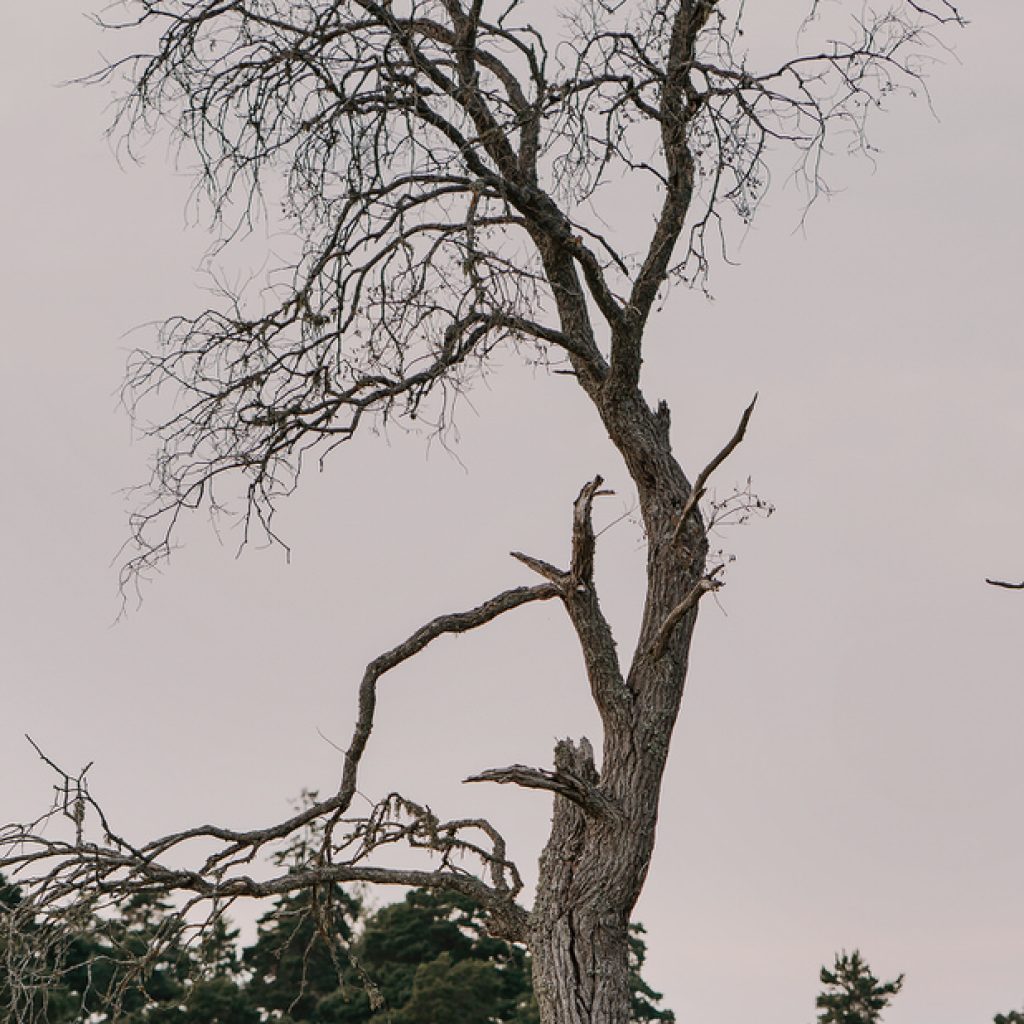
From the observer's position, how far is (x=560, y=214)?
26.5 ft

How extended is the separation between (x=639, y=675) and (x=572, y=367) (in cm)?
153

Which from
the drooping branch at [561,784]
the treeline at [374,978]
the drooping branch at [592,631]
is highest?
the treeline at [374,978]

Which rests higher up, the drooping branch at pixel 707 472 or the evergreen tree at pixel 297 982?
the evergreen tree at pixel 297 982

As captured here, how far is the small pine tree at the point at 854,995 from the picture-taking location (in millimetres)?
24125

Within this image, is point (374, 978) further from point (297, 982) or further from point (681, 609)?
point (681, 609)

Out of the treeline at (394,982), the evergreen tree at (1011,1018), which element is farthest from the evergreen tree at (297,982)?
the evergreen tree at (1011,1018)

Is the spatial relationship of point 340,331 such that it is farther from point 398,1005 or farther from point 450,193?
point 398,1005

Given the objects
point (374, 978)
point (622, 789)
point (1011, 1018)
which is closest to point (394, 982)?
point (374, 978)

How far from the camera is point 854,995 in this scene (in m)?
24.3

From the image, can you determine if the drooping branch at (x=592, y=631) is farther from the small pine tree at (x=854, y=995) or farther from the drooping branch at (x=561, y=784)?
the small pine tree at (x=854, y=995)

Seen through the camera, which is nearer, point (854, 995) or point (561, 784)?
point (561, 784)

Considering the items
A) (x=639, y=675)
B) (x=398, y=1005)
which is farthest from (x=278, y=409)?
(x=398, y=1005)

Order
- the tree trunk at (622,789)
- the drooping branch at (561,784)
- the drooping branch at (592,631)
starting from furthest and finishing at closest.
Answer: the drooping branch at (592,631) → the tree trunk at (622,789) → the drooping branch at (561,784)

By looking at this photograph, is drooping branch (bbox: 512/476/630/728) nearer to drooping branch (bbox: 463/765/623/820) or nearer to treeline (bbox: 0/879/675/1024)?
drooping branch (bbox: 463/765/623/820)
